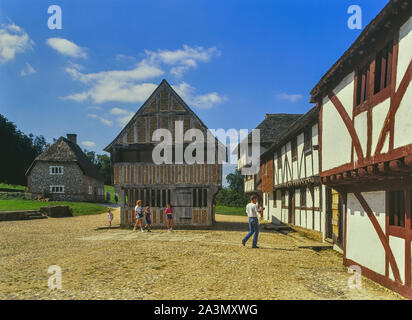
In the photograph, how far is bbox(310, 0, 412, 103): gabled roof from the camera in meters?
5.52

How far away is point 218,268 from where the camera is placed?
750cm

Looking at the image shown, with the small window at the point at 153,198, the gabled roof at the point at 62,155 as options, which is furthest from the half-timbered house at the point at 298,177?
the gabled roof at the point at 62,155

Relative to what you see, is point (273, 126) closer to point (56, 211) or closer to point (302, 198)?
point (302, 198)

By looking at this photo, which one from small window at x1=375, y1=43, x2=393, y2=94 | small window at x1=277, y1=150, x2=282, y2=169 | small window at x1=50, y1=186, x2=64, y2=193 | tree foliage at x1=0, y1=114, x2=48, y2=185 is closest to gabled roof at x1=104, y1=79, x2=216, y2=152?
small window at x1=277, y1=150, x2=282, y2=169

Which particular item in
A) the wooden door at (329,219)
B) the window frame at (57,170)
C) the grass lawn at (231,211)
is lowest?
the grass lawn at (231,211)

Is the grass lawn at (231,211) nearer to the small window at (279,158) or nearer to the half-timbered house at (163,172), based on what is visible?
the small window at (279,158)

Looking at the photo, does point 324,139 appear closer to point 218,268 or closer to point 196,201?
point 218,268

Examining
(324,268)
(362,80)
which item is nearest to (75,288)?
(324,268)

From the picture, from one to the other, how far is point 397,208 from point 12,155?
56115 millimetres

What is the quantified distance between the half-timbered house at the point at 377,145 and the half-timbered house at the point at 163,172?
970cm

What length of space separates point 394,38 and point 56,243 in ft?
39.4

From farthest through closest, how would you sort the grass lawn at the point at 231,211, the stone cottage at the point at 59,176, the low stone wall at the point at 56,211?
the stone cottage at the point at 59,176, the grass lawn at the point at 231,211, the low stone wall at the point at 56,211

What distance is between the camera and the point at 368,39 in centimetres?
659

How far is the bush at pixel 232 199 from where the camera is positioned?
43.1 meters
